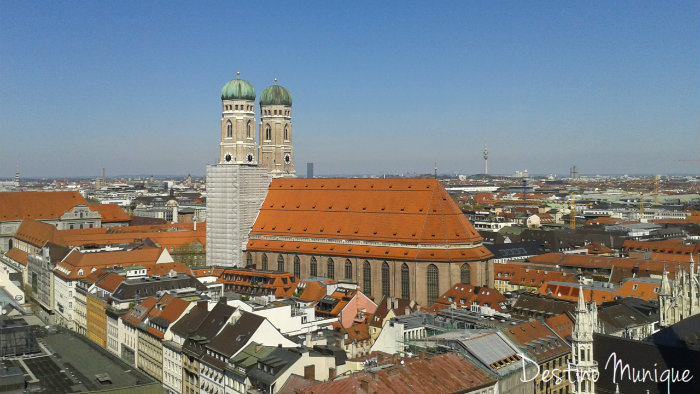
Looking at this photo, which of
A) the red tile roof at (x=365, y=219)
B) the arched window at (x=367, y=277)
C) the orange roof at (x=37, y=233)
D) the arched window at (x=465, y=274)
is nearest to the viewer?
the arched window at (x=465, y=274)

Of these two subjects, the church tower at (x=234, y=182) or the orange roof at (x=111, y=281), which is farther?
the church tower at (x=234, y=182)

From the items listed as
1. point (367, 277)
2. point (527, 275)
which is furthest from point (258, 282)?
point (527, 275)

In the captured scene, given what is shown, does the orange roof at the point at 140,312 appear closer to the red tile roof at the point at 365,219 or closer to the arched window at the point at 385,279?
the red tile roof at the point at 365,219

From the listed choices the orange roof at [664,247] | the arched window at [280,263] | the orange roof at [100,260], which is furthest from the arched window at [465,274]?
the orange roof at [664,247]

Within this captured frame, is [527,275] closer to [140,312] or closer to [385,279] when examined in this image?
[385,279]

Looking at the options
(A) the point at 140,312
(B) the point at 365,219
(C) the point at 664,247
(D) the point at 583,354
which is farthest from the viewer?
(C) the point at 664,247

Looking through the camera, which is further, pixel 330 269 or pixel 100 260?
pixel 330 269

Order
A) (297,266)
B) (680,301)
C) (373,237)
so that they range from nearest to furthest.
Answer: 1. (680,301)
2. (373,237)
3. (297,266)
